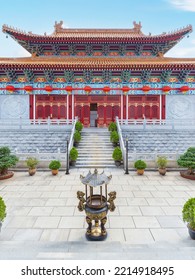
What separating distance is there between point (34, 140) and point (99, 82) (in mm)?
9038

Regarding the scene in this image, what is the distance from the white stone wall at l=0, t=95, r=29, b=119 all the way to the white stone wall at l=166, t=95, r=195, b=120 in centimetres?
1428

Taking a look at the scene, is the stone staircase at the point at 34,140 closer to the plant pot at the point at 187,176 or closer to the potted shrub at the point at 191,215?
the plant pot at the point at 187,176

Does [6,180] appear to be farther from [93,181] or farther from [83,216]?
[93,181]

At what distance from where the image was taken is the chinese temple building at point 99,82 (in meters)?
19.8

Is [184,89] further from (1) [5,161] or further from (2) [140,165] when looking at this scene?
(1) [5,161]

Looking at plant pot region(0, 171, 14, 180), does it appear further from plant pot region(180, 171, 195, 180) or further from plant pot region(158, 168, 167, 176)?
plant pot region(180, 171, 195, 180)

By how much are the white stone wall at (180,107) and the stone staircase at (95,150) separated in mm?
7289

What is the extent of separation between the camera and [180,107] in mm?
20500

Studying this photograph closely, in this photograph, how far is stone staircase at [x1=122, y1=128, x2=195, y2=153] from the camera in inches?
573

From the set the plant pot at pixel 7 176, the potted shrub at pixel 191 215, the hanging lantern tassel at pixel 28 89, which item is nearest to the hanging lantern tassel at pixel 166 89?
the hanging lantern tassel at pixel 28 89

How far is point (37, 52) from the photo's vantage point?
2098 centimetres

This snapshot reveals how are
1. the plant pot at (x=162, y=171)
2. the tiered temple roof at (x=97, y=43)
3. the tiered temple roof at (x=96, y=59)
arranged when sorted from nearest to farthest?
the plant pot at (x=162, y=171) < the tiered temple roof at (x=96, y=59) < the tiered temple roof at (x=97, y=43)

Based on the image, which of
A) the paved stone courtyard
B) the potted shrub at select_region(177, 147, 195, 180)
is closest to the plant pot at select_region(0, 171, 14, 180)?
the paved stone courtyard

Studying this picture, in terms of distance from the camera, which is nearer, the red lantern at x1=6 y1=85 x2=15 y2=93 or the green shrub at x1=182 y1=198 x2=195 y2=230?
the green shrub at x1=182 y1=198 x2=195 y2=230
